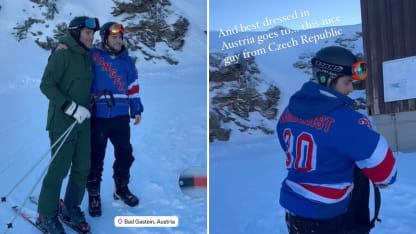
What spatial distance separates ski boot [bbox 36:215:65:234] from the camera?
2.60m

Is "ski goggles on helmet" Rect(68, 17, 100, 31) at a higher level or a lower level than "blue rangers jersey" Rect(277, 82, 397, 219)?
higher

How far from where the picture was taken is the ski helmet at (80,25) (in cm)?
258

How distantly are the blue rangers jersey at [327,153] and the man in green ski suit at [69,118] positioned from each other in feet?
3.41

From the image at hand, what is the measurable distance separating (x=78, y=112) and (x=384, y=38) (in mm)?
1941

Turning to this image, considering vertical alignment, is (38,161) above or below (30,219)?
above

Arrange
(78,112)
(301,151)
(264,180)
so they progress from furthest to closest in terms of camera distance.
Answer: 1. (264,180)
2. (78,112)
3. (301,151)

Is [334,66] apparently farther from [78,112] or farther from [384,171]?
[78,112]

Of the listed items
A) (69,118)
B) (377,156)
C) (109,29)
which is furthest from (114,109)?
(377,156)

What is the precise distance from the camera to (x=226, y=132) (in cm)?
296

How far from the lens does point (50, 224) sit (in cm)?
261

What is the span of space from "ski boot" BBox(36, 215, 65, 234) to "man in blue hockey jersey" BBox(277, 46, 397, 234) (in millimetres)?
1154

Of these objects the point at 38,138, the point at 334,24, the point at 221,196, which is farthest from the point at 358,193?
the point at 38,138

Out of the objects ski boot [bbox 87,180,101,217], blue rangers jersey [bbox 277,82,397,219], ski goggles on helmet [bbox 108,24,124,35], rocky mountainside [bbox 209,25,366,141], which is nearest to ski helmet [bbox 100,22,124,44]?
ski goggles on helmet [bbox 108,24,124,35]

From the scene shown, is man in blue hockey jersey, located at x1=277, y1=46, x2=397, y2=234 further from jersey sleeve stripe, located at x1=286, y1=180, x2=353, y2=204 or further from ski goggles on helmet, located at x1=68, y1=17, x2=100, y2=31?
ski goggles on helmet, located at x1=68, y1=17, x2=100, y2=31
